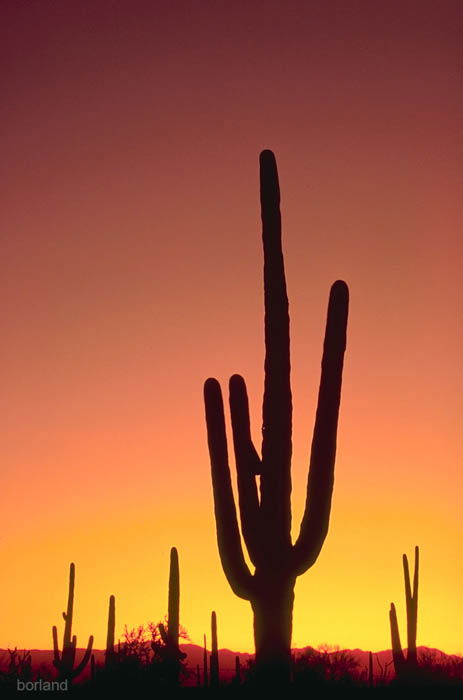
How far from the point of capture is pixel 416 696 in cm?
2155

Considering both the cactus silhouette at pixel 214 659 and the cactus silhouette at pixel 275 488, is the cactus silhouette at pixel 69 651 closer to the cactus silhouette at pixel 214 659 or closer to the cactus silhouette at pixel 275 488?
the cactus silhouette at pixel 214 659

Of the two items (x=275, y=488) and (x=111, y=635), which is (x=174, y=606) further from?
(x=275, y=488)

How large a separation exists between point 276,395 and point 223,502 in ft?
5.45

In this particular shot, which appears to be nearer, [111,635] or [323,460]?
[323,460]

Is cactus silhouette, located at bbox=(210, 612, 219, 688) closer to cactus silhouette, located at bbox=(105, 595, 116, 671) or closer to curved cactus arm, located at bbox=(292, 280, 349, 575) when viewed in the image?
cactus silhouette, located at bbox=(105, 595, 116, 671)

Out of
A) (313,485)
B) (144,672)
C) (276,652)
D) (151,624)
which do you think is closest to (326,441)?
(313,485)

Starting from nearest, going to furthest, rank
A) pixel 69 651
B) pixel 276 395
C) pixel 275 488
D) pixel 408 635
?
pixel 275 488, pixel 276 395, pixel 408 635, pixel 69 651

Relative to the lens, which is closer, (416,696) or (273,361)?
(273,361)

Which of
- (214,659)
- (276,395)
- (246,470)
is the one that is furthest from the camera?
(214,659)

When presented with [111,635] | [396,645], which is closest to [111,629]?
[111,635]

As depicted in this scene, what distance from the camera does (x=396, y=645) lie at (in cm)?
2781

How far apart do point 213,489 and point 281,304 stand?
2.75m

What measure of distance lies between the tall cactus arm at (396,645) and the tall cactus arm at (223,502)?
14937mm

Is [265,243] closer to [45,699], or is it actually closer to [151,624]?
[45,699]
